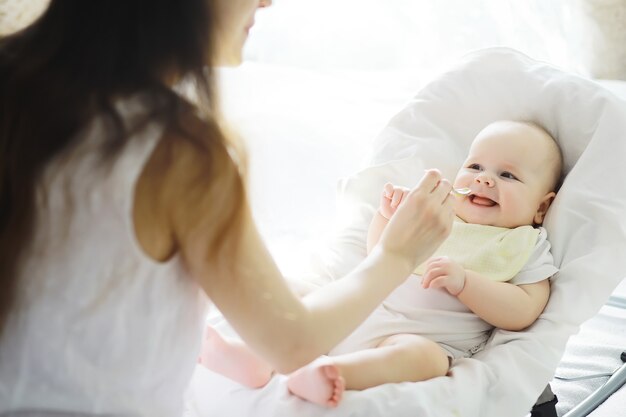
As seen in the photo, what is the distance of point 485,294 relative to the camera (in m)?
1.21

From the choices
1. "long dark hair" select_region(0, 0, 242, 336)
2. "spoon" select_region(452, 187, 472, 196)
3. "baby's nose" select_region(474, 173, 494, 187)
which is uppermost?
"long dark hair" select_region(0, 0, 242, 336)

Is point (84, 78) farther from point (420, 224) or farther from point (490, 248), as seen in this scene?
point (490, 248)

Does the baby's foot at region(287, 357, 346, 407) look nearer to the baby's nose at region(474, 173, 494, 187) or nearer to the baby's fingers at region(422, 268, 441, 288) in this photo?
the baby's fingers at region(422, 268, 441, 288)

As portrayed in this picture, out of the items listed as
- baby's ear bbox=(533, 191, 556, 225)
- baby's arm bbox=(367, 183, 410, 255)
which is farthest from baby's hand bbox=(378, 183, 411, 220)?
baby's ear bbox=(533, 191, 556, 225)

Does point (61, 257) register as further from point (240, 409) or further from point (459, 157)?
point (459, 157)

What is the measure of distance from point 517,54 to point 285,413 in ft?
3.35

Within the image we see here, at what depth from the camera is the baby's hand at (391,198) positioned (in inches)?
48.3

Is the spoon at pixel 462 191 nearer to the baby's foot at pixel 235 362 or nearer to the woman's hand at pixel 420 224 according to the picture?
the woman's hand at pixel 420 224

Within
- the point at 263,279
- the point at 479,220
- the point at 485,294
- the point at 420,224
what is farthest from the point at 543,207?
the point at 263,279

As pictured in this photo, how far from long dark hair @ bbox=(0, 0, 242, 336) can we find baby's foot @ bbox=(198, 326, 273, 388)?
36 cm

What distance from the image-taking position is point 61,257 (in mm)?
756

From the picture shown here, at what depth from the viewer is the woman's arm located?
0.72 metres

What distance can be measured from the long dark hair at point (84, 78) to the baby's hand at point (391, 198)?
20.9 inches

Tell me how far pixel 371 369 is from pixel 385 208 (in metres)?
0.32
